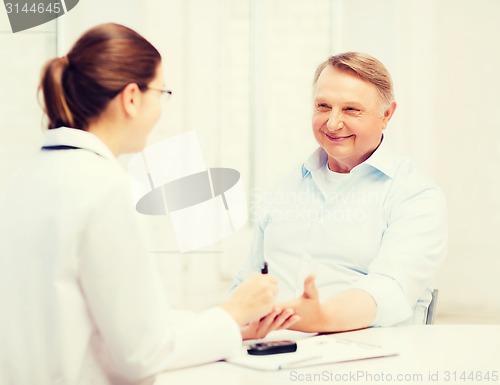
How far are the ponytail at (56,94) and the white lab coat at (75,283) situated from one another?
0.32ft

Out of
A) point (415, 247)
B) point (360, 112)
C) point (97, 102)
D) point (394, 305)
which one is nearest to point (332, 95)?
point (360, 112)

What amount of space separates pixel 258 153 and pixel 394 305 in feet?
6.71

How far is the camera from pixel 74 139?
1087 mm

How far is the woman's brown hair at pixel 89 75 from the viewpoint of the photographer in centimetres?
112

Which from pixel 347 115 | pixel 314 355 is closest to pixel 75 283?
pixel 314 355

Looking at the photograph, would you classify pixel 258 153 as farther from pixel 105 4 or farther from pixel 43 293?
pixel 43 293

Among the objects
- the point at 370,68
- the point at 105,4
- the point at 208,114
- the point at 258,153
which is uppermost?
the point at 105,4

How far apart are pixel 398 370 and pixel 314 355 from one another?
15 cm

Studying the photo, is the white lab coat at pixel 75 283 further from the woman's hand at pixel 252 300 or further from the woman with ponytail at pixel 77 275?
the woman's hand at pixel 252 300

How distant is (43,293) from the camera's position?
3.30 feet
